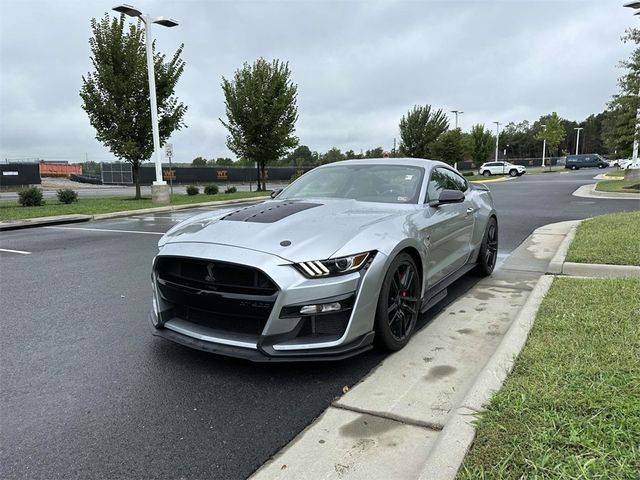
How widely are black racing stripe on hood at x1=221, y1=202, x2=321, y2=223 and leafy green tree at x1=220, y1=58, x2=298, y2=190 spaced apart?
2273 centimetres

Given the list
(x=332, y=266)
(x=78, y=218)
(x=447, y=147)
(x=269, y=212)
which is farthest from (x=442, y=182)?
(x=447, y=147)

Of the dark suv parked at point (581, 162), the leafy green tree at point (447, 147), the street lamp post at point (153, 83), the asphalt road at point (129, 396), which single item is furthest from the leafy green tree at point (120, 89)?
the dark suv parked at point (581, 162)

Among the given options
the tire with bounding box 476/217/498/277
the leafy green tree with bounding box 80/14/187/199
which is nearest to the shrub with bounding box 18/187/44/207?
the leafy green tree with bounding box 80/14/187/199

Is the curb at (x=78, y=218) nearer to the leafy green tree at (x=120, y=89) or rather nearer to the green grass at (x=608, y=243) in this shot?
the leafy green tree at (x=120, y=89)

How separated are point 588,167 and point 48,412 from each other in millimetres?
79008

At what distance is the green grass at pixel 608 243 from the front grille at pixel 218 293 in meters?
4.76

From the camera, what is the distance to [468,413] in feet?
8.38

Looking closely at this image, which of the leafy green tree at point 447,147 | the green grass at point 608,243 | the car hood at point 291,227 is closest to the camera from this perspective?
the car hood at point 291,227

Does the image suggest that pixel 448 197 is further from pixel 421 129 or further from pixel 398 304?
pixel 421 129

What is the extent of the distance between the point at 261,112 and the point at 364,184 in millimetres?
22409

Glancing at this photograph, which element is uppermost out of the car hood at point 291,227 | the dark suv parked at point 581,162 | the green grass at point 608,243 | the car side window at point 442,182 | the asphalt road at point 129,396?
the dark suv parked at point 581,162

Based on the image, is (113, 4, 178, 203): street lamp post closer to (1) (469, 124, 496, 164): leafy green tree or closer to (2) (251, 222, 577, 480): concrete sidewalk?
(2) (251, 222, 577, 480): concrete sidewalk

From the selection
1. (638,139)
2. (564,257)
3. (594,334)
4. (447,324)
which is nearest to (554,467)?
(594,334)

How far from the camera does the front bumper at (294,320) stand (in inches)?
120
